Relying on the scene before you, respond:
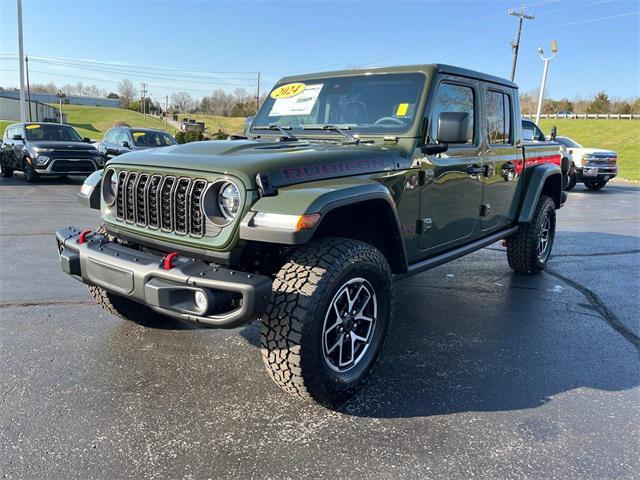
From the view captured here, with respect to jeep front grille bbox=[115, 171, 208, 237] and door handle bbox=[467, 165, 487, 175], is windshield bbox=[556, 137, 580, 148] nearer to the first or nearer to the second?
door handle bbox=[467, 165, 487, 175]

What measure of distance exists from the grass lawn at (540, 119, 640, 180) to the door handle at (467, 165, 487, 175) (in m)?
23.9

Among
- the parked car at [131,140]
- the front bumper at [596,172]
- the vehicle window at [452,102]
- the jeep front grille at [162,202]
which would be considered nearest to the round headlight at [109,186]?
the jeep front grille at [162,202]

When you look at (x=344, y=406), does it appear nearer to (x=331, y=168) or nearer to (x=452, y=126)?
(x=331, y=168)

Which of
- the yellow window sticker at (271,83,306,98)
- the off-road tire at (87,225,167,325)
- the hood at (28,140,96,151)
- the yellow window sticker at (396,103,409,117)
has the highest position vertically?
the yellow window sticker at (271,83,306,98)

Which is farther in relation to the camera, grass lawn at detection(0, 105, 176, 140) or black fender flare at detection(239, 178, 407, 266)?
grass lawn at detection(0, 105, 176, 140)

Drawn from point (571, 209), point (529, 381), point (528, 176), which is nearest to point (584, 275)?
point (528, 176)

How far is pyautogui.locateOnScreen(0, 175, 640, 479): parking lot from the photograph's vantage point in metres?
2.37

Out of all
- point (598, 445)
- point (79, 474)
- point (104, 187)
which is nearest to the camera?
point (79, 474)

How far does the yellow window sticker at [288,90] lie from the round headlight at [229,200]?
1814mm

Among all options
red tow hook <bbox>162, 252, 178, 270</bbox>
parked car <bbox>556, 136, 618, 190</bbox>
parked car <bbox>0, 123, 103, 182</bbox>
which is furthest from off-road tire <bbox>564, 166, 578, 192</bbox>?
red tow hook <bbox>162, 252, 178, 270</bbox>

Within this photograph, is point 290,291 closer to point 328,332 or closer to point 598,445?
point 328,332

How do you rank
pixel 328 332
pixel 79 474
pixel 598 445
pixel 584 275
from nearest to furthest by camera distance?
pixel 79 474, pixel 598 445, pixel 328 332, pixel 584 275

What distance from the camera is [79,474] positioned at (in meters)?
2.22

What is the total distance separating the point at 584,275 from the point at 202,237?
4.91 m
